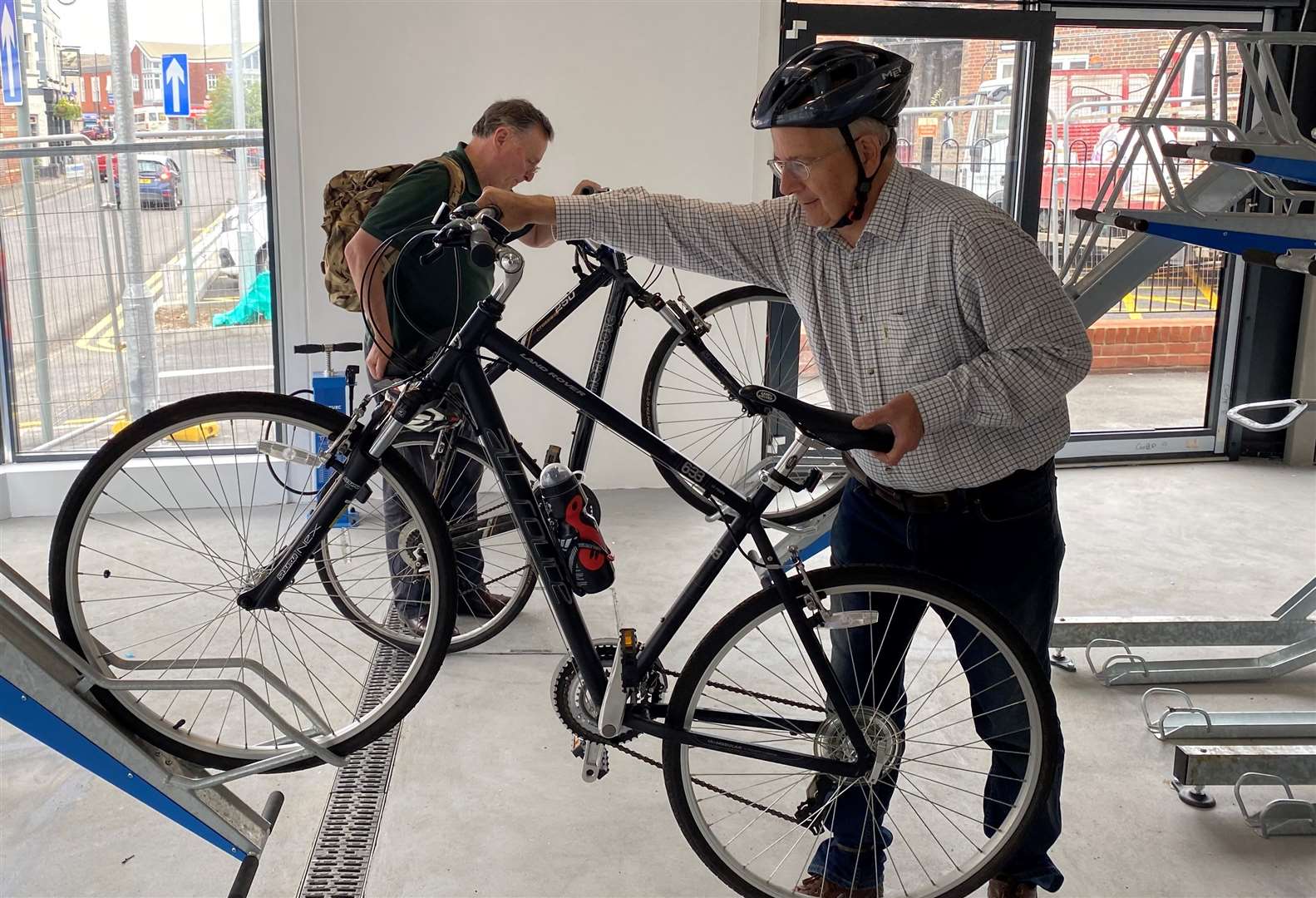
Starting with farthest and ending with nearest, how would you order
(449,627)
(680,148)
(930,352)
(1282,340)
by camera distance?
(1282,340), (680,148), (449,627), (930,352)

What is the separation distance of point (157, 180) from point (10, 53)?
2.15 feet

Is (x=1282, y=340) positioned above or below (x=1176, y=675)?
above

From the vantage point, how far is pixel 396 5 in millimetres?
4312

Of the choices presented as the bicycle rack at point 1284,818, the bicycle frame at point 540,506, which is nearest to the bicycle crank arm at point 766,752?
the bicycle frame at point 540,506

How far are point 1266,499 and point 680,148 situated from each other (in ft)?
9.59

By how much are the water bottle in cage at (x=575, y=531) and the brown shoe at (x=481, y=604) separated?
1.42 m

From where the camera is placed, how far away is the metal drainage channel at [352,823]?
2.28 metres

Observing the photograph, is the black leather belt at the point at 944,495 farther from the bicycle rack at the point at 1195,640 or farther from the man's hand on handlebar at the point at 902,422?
the bicycle rack at the point at 1195,640

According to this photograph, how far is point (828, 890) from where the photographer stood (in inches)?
84.9

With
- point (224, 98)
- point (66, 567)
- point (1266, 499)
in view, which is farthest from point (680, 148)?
point (66, 567)

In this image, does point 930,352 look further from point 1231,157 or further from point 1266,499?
point 1266,499

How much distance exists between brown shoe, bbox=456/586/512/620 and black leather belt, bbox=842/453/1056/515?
172cm

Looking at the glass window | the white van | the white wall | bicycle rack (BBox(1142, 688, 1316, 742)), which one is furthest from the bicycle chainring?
the white van

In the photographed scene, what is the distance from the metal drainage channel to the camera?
7.47ft
